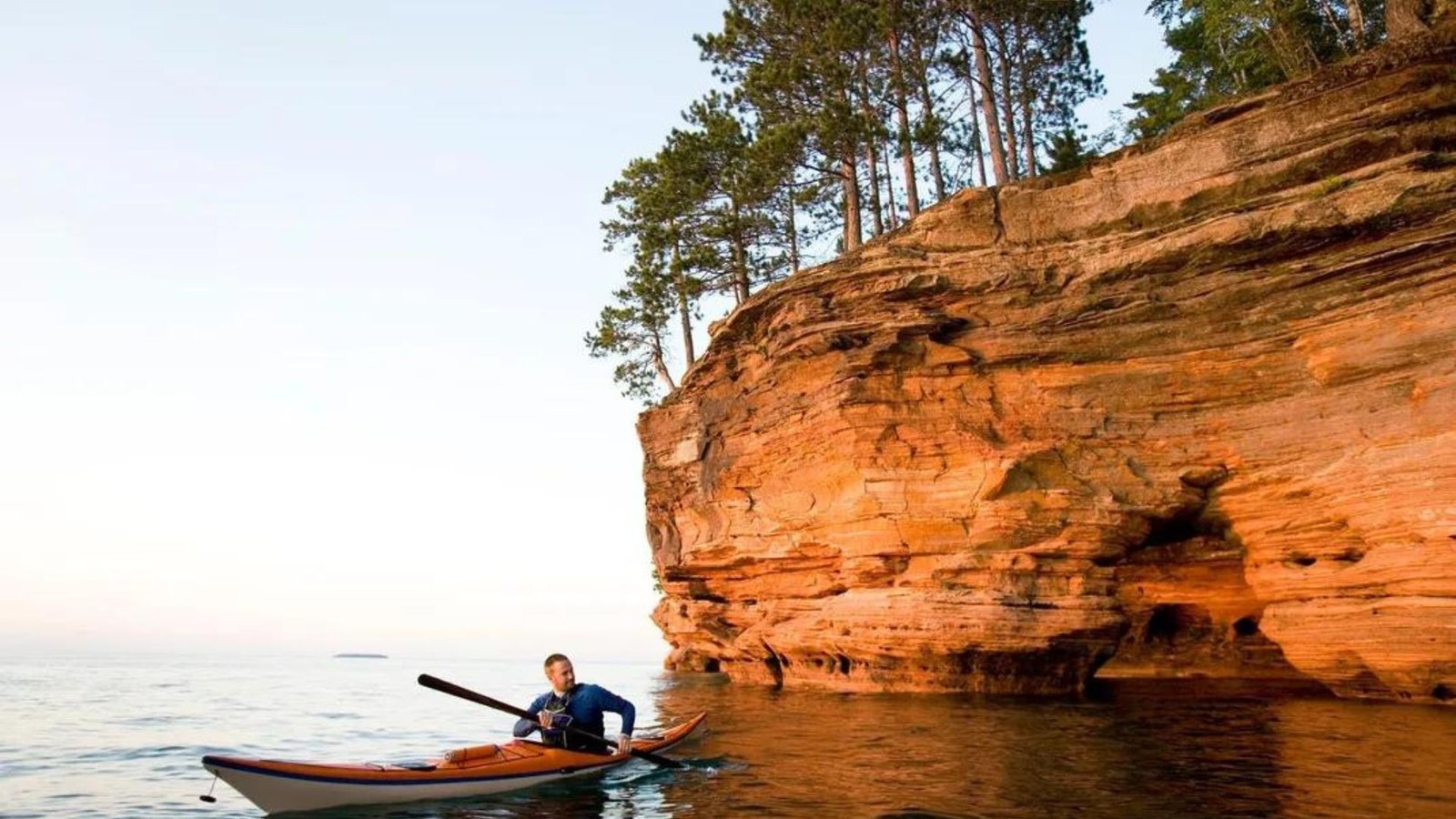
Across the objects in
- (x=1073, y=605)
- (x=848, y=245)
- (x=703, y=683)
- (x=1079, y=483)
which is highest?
(x=848, y=245)

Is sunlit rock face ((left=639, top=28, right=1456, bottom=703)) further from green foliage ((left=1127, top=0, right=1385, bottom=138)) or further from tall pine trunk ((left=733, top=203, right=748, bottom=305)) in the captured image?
tall pine trunk ((left=733, top=203, right=748, bottom=305))

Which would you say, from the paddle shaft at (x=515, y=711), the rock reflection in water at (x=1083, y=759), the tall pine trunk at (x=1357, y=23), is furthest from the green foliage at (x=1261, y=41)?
the paddle shaft at (x=515, y=711)

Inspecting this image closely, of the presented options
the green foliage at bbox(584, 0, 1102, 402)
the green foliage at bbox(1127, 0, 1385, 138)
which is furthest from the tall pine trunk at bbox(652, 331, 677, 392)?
the green foliage at bbox(1127, 0, 1385, 138)

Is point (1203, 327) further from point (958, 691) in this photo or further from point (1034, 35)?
point (1034, 35)

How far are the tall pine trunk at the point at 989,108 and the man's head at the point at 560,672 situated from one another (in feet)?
62.9

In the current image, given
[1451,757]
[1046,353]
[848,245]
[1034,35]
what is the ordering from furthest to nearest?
1. [1034,35]
2. [848,245]
3. [1046,353]
4. [1451,757]

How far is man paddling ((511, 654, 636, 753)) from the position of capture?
12578 millimetres

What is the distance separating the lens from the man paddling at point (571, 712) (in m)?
12.6

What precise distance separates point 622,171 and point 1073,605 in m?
24.6

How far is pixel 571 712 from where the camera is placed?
12.7 m

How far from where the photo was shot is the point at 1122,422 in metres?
20.2

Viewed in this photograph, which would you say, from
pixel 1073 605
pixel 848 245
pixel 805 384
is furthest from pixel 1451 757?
pixel 848 245

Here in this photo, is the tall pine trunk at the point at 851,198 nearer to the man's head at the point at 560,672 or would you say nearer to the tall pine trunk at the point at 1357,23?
the tall pine trunk at the point at 1357,23

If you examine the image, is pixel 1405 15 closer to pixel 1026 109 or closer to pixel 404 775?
pixel 1026 109
